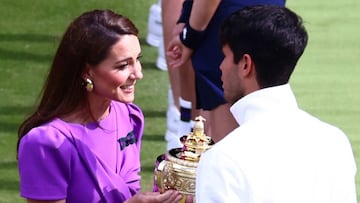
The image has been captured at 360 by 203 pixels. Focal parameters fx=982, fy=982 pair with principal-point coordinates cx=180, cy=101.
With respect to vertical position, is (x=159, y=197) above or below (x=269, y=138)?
below

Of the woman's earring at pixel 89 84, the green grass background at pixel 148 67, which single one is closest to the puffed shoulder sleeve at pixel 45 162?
the woman's earring at pixel 89 84

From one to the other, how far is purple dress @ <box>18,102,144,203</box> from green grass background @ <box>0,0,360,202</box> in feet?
7.34

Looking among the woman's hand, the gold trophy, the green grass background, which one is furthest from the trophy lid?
the green grass background

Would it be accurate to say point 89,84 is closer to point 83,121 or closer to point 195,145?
point 83,121

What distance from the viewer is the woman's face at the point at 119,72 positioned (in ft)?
11.8

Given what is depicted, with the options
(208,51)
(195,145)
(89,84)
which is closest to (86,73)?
(89,84)

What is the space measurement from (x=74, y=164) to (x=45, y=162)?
0.12 metres

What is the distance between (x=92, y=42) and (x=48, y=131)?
363 mm

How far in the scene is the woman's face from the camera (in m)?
3.61

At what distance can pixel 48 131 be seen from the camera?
3496 mm

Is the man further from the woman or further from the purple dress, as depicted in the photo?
the purple dress

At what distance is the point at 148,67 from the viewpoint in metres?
7.91

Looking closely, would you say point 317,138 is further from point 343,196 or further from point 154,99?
point 154,99

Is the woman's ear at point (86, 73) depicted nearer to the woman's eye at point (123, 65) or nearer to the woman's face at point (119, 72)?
the woman's face at point (119, 72)
